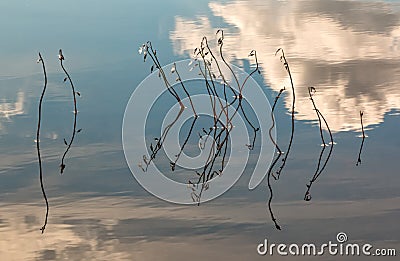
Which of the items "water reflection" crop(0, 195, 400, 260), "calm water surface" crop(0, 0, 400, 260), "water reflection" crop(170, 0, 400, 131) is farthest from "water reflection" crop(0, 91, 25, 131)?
"water reflection" crop(170, 0, 400, 131)

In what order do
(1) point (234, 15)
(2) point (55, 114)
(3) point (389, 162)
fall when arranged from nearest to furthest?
(3) point (389, 162)
(2) point (55, 114)
(1) point (234, 15)

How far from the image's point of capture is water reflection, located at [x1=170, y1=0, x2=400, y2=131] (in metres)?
5.12

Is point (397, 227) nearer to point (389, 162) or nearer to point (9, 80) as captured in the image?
point (389, 162)

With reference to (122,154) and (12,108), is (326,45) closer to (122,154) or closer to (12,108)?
(12,108)

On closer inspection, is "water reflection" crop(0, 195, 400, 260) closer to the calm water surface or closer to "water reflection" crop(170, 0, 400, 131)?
the calm water surface

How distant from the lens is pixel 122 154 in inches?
170

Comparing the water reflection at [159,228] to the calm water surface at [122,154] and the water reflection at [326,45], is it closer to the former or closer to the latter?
the calm water surface at [122,154]

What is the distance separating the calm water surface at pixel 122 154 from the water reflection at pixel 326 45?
2cm

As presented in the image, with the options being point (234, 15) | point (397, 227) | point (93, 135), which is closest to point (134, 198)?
point (93, 135)

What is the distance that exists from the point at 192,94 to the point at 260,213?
5.90 ft

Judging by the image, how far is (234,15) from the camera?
8375mm

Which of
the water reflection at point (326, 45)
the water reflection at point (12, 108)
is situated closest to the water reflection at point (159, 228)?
the water reflection at point (326, 45)

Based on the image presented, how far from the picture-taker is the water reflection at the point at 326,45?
5.12 meters

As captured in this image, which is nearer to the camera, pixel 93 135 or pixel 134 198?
pixel 134 198
